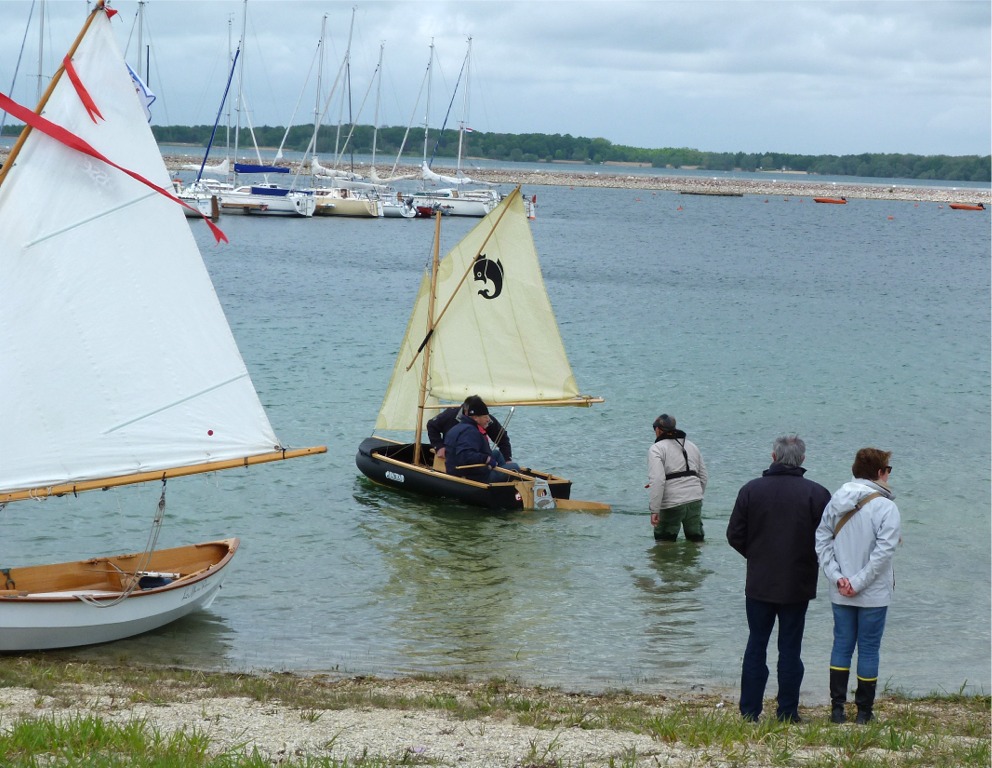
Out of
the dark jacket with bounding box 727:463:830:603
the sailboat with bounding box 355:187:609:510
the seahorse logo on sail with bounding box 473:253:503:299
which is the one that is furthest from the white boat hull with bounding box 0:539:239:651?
the seahorse logo on sail with bounding box 473:253:503:299

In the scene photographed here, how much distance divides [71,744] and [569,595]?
7.57 m

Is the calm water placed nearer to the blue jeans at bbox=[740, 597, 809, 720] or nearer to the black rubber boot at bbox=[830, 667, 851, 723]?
the black rubber boot at bbox=[830, 667, 851, 723]

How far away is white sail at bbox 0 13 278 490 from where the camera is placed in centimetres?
1055

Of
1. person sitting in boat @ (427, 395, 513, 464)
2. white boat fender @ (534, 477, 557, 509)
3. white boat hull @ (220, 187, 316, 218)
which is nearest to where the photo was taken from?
white boat fender @ (534, 477, 557, 509)

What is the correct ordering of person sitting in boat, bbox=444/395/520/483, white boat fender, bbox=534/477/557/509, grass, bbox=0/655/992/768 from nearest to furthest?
grass, bbox=0/655/992/768 → person sitting in boat, bbox=444/395/520/483 → white boat fender, bbox=534/477/557/509

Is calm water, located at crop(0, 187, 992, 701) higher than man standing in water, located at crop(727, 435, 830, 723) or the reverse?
the reverse

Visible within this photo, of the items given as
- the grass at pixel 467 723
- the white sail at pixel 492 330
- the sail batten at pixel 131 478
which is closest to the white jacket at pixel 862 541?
the grass at pixel 467 723

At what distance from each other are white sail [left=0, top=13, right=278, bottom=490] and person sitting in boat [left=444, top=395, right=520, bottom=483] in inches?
216

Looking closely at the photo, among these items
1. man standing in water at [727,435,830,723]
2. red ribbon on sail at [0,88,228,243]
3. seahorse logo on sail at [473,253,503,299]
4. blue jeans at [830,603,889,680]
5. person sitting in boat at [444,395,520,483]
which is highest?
red ribbon on sail at [0,88,228,243]

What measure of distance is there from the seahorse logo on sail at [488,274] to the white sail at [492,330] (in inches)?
0.6

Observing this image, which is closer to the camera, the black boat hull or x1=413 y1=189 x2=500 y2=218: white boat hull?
the black boat hull

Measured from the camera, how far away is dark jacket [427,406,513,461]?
57.5 feet

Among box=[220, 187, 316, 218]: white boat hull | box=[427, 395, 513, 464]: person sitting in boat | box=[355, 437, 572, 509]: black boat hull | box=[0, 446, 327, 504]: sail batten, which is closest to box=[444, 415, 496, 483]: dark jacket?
box=[355, 437, 572, 509]: black boat hull

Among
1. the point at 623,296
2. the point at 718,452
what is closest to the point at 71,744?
the point at 718,452
